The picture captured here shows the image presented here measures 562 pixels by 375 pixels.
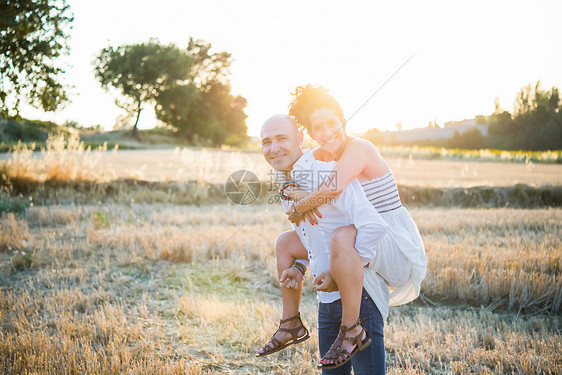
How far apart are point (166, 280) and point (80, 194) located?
25.4 feet

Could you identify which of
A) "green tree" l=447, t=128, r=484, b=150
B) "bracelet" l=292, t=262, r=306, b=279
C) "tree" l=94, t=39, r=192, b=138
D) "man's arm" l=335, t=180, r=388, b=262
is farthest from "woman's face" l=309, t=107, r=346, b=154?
"green tree" l=447, t=128, r=484, b=150

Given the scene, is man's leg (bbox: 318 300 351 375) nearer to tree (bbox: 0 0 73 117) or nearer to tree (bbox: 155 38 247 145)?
tree (bbox: 0 0 73 117)

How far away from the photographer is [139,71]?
43.8 m

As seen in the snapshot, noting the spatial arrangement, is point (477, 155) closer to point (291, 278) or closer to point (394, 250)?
point (394, 250)

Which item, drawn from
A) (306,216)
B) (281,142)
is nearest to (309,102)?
(281,142)

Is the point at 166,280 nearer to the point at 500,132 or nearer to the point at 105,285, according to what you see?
the point at 105,285

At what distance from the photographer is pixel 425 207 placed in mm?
13789

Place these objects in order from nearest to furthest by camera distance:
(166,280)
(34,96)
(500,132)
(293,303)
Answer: (293,303), (166,280), (34,96), (500,132)

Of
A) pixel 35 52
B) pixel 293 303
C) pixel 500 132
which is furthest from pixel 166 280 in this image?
pixel 500 132

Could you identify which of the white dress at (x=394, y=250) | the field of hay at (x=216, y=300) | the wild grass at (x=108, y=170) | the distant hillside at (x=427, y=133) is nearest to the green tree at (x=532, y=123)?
the distant hillside at (x=427, y=133)

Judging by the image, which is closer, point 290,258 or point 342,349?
point 342,349

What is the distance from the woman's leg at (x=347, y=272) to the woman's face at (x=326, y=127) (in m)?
0.76

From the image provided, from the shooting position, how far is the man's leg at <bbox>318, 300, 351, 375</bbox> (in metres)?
2.66

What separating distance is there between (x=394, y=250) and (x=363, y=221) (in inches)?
15.2
